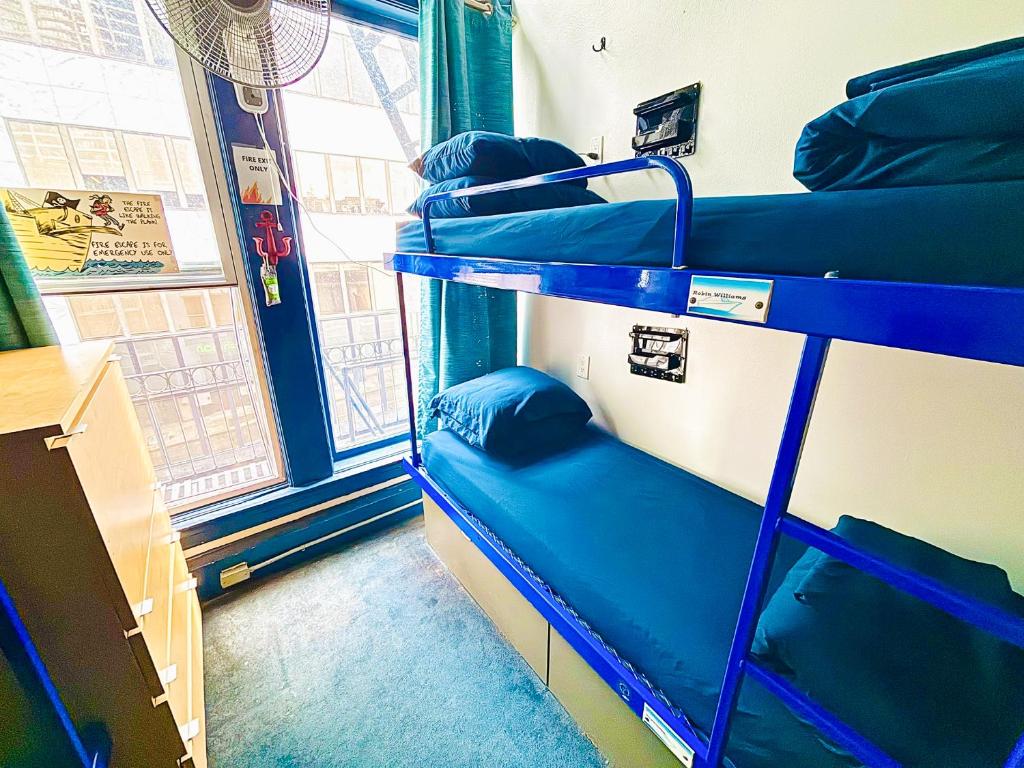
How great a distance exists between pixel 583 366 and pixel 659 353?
433 mm

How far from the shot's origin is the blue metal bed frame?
46 centimetres

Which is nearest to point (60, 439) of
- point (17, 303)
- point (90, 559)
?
point (90, 559)

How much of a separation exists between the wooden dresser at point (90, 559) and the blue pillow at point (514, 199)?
43.1 inches

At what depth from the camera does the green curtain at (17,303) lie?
1.15m

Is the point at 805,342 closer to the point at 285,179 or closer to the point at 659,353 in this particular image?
the point at 659,353

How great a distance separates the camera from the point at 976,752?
626 mm

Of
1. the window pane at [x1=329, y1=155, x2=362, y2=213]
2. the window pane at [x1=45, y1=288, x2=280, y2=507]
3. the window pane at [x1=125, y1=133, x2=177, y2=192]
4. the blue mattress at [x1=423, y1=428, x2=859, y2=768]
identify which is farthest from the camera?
the window pane at [x1=329, y1=155, x2=362, y2=213]

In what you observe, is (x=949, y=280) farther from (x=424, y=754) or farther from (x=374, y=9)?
(x=374, y=9)

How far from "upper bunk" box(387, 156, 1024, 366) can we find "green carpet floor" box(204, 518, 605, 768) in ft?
4.46

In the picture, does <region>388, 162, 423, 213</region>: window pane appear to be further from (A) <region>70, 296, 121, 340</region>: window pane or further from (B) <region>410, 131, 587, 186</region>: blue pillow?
(A) <region>70, 296, 121, 340</region>: window pane

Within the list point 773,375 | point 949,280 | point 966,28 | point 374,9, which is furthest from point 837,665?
point 374,9

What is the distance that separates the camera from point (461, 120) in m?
1.85

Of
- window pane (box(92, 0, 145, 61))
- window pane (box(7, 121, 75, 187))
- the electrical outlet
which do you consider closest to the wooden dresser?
window pane (box(7, 121, 75, 187))

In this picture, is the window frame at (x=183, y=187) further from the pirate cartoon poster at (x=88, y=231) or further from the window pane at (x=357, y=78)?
the window pane at (x=357, y=78)
